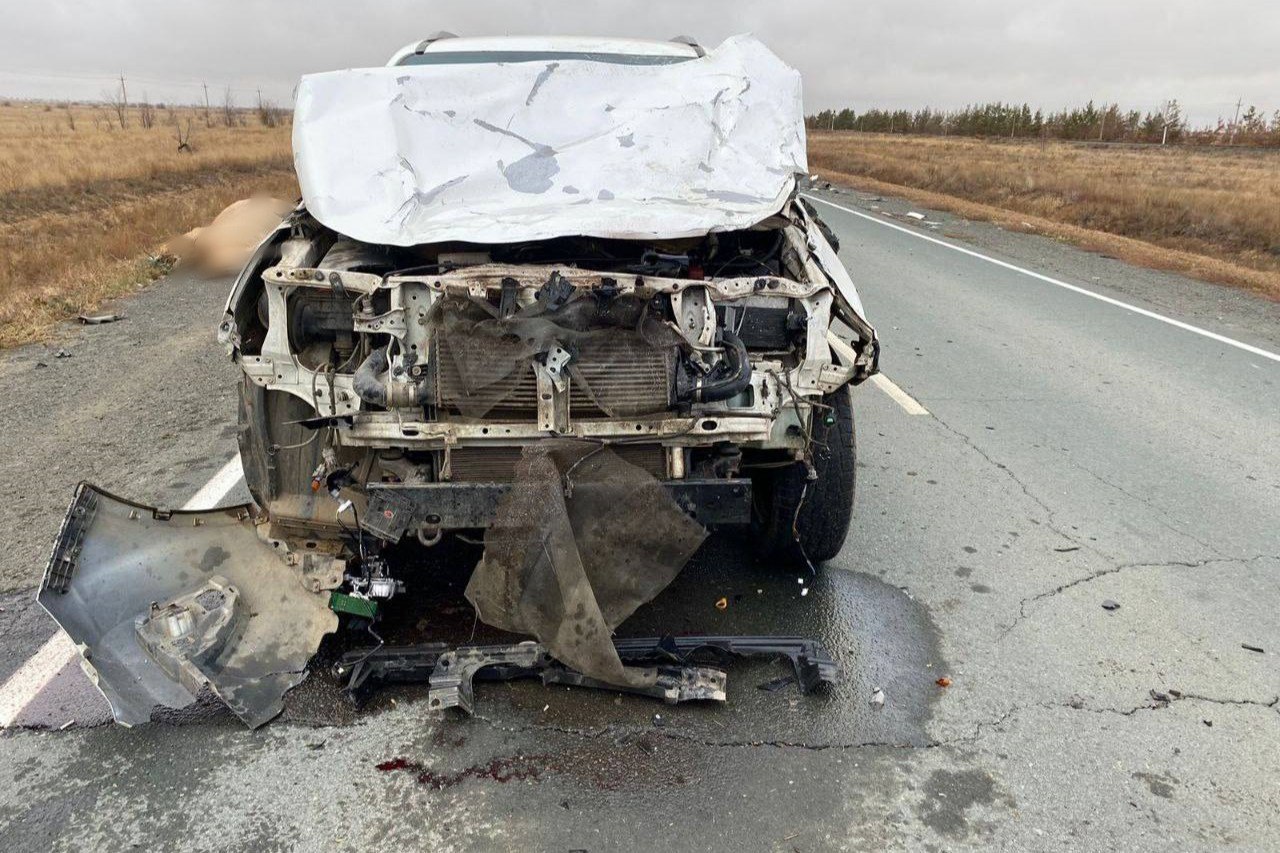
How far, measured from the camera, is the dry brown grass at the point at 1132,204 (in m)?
13.4

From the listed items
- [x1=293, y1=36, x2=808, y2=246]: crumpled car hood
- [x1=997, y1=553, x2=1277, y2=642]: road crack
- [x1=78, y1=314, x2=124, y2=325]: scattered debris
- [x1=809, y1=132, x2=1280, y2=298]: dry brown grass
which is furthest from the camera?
[x1=809, y1=132, x2=1280, y2=298]: dry brown grass

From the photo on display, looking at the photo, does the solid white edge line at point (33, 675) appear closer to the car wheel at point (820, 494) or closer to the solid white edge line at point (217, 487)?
the solid white edge line at point (217, 487)

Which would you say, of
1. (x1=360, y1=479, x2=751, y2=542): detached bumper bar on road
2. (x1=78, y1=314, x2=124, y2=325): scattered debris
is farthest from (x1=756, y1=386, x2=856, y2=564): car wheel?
(x1=78, y1=314, x2=124, y2=325): scattered debris

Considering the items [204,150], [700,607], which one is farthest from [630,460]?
[204,150]

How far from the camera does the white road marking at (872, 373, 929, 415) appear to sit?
5836 millimetres

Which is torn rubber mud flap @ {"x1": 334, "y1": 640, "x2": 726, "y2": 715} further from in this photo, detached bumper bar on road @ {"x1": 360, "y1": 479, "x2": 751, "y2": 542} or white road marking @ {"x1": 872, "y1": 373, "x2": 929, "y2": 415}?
white road marking @ {"x1": 872, "y1": 373, "x2": 929, "y2": 415}

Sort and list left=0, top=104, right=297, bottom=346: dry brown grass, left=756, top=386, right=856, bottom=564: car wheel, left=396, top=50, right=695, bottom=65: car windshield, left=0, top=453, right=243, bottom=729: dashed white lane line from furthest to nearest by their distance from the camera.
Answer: left=0, top=104, right=297, bottom=346: dry brown grass
left=396, top=50, right=695, bottom=65: car windshield
left=756, top=386, right=856, bottom=564: car wheel
left=0, top=453, right=243, bottom=729: dashed white lane line

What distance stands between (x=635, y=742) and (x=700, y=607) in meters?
0.85

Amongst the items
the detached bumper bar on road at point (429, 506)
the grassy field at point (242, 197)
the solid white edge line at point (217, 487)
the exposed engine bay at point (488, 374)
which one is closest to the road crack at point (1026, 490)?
the exposed engine bay at point (488, 374)

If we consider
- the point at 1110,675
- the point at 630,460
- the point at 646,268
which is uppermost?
the point at 646,268

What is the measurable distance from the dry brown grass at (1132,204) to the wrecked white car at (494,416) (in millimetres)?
9746

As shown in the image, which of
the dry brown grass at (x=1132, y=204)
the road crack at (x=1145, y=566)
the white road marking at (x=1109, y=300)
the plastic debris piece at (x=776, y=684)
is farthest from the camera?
the dry brown grass at (x=1132, y=204)

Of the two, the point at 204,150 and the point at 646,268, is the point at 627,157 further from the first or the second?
the point at 204,150

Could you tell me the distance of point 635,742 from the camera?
2.75 metres
